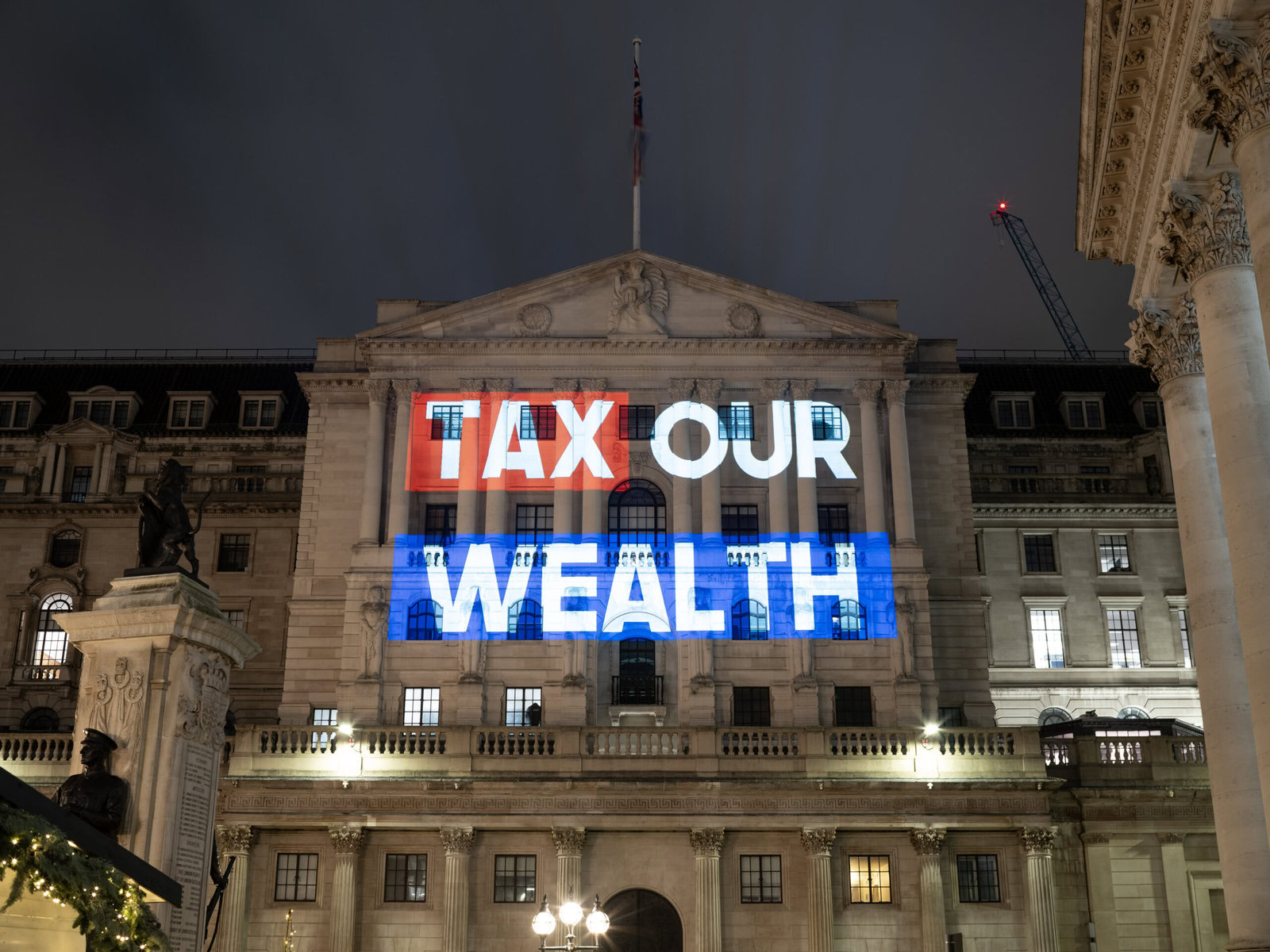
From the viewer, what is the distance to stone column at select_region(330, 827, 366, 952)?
4819cm

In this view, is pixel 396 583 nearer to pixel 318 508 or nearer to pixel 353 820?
pixel 318 508

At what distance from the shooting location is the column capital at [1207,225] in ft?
84.0

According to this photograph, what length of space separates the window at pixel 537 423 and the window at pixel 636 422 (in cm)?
278

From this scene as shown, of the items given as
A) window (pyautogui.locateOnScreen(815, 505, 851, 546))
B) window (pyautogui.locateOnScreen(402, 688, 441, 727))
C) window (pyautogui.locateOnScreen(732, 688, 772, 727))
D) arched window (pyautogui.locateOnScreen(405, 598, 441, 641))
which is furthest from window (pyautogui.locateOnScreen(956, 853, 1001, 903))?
arched window (pyautogui.locateOnScreen(405, 598, 441, 641))

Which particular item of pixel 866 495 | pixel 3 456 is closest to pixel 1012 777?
pixel 866 495

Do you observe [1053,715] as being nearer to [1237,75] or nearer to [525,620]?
[525,620]

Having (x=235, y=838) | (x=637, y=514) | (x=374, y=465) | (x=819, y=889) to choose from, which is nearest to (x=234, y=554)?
(x=374, y=465)

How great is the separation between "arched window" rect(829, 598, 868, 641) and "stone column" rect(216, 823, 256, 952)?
23173 millimetres

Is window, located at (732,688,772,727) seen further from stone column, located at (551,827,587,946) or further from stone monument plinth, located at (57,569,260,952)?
stone monument plinth, located at (57,569,260,952)

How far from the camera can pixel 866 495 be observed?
58.9m

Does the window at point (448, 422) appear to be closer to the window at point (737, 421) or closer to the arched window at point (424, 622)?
the arched window at point (424, 622)

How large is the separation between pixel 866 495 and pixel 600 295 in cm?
1392

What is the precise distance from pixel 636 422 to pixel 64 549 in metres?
32.0

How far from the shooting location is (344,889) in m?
48.6
